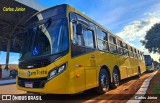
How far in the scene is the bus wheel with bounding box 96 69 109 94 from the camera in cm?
763

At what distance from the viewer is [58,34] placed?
5977 millimetres

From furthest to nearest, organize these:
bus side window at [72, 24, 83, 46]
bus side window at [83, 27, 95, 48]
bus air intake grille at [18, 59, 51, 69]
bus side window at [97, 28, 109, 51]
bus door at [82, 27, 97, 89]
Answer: bus side window at [97, 28, 109, 51], bus side window at [83, 27, 95, 48], bus door at [82, 27, 97, 89], bus side window at [72, 24, 83, 46], bus air intake grille at [18, 59, 51, 69]

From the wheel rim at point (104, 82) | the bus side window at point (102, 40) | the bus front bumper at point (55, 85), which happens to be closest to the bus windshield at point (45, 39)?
the bus front bumper at point (55, 85)

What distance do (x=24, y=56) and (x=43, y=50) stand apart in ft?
3.27

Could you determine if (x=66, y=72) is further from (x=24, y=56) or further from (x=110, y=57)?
(x=110, y=57)

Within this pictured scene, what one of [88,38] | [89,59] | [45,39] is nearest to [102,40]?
[88,38]

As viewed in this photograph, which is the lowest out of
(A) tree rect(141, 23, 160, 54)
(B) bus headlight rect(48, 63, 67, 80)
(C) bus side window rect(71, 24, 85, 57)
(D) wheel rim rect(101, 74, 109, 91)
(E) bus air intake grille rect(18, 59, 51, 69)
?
(D) wheel rim rect(101, 74, 109, 91)

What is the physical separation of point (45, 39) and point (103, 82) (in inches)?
131

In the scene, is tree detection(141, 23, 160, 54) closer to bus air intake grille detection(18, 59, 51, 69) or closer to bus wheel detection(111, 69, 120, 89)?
bus wheel detection(111, 69, 120, 89)

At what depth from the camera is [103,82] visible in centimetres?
800

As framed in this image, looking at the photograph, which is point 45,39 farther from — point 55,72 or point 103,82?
point 103,82

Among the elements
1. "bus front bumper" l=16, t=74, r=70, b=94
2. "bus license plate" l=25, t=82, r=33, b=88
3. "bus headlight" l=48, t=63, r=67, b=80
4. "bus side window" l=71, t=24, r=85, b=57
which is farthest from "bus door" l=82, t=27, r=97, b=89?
"bus license plate" l=25, t=82, r=33, b=88

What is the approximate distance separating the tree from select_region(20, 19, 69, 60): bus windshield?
4147cm

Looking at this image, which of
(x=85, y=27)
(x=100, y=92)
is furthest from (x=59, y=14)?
(x=100, y=92)
